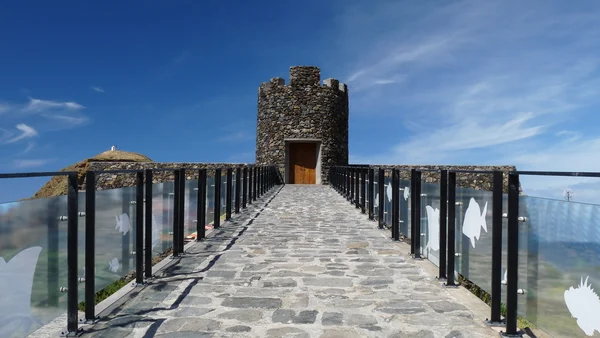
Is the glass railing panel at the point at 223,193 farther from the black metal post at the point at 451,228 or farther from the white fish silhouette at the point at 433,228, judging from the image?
the black metal post at the point at 451,228

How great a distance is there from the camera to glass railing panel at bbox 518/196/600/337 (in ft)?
7.27

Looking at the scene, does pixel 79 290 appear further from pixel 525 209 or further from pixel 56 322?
pixel 525 209

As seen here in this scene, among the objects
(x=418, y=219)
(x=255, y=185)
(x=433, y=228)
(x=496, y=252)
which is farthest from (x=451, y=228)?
(x=255, y=185)

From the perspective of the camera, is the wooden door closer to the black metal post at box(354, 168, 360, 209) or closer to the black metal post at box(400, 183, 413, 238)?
the black metal post at box(354, 168, 360, 209)

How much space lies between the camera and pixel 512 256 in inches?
108

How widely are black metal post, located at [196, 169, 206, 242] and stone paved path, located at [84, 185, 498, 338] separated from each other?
0.74 feet

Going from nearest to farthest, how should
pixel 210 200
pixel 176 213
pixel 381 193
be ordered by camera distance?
pixel 176 213, pixel 210 200, pixel 381 193

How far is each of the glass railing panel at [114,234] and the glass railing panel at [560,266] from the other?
2755 millimetres

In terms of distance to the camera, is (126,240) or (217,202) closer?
(126,240)

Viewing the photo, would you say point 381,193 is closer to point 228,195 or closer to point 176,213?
point 228,195

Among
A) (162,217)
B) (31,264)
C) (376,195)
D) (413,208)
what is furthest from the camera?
(376,195)

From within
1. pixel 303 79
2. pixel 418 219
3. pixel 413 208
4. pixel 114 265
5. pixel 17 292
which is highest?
pixel 303 79

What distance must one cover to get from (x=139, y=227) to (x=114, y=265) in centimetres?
35

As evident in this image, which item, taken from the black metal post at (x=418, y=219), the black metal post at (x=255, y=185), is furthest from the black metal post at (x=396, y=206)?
the black metal post at (x=255, y=185)
